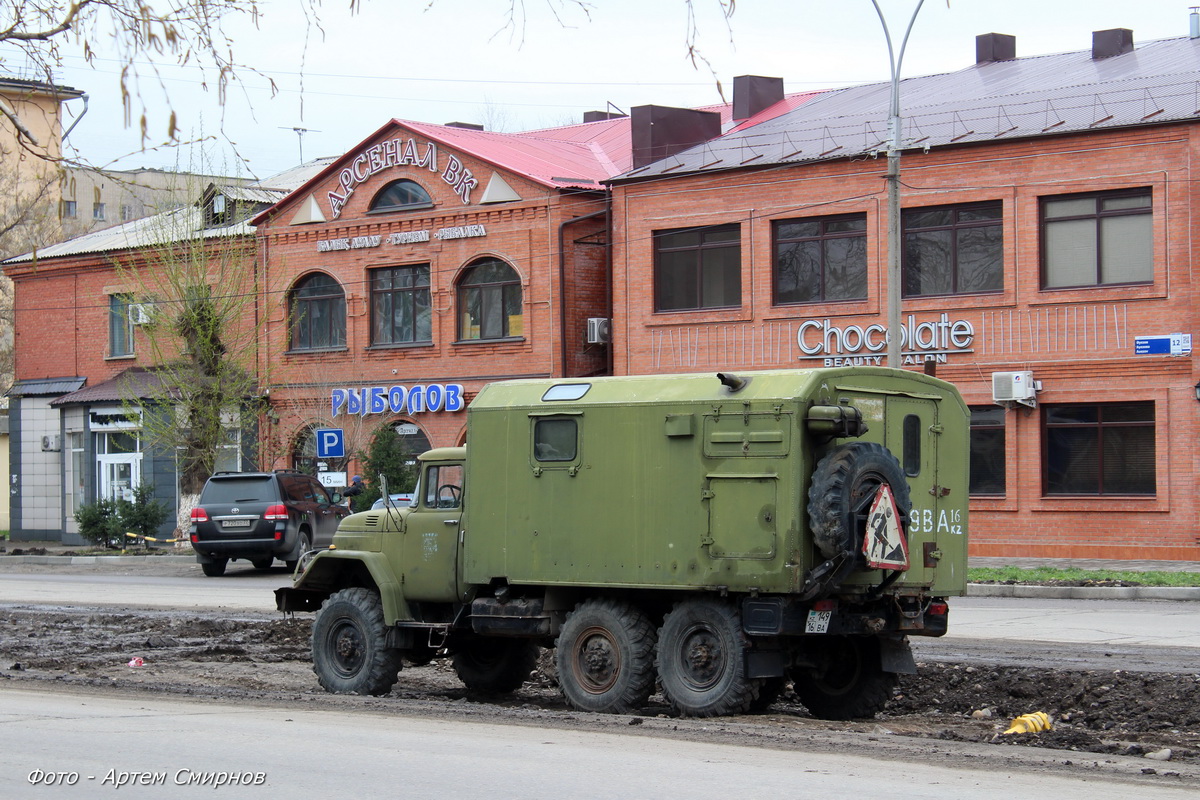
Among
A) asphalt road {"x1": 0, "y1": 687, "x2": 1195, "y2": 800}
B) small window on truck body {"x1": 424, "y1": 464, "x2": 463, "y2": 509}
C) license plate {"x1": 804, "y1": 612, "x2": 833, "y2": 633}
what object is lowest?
asphalt road {"x1": 0, "y1": 687, "x2": 1195, "y2": 800}

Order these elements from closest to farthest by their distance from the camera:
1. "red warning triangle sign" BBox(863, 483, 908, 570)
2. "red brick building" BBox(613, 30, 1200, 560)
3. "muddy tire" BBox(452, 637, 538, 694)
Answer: "red warning triangle sign" BBox(863, 483, 908, 570) < "muddy tire" BBox(452, 637, 538, 694) < "red brick building" BBox(613, 30, 1200, 560)

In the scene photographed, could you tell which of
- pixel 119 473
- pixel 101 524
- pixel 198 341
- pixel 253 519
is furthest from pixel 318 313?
pixel 253 519

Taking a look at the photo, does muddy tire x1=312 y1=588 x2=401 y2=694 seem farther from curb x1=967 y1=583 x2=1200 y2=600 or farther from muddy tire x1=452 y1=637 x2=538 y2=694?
curb x1=967 y1=583 x2=1200 y2=600

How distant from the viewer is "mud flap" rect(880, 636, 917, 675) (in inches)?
453

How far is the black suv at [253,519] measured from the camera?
28.4 metres

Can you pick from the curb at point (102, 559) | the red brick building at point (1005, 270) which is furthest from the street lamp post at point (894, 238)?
the curb at point (102, 559)

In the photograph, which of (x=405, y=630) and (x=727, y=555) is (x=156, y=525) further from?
(x=727, y=555)

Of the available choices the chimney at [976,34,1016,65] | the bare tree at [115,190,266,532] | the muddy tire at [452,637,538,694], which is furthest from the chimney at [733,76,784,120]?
the muddy tire at [452,637,538,694]

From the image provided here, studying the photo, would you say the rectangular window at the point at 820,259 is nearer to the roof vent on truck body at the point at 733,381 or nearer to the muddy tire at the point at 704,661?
the roof vent on truck body at the point at 733,381

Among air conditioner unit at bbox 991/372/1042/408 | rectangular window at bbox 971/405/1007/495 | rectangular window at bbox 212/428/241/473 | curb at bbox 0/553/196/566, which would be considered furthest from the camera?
rectangular window at bbox 212/428/241/473

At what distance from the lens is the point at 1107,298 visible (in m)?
27.6

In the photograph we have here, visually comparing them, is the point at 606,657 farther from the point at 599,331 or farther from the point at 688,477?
the point at 599,331

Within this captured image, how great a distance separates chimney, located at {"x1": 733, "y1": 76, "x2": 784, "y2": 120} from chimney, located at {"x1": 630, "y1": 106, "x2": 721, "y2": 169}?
292 centimetres

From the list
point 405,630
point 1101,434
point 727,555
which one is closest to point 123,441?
point 1101,434
